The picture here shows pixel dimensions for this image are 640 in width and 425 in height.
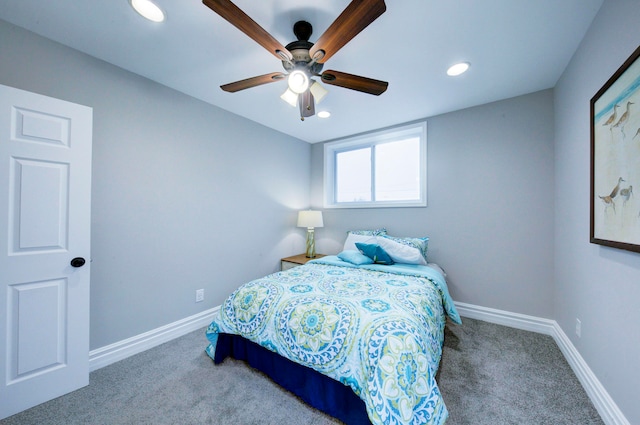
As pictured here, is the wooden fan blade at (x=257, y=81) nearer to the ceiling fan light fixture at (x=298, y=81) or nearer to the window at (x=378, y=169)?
the ceiling fan light fixture at (x=298, y=81)

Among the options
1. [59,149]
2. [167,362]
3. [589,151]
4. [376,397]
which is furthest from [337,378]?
[59,149]

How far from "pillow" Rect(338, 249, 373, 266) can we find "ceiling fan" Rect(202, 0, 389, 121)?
1.59 meters

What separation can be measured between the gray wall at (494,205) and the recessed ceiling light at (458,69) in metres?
0.87

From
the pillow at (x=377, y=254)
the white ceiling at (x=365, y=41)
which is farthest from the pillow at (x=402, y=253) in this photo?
the white ceiling at (x=365, y=41)

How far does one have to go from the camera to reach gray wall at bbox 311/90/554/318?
7.79ft

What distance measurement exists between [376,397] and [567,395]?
149 centimetres

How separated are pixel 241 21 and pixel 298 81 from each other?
1.53ft

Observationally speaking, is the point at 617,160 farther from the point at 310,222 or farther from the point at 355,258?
the point at 310,222

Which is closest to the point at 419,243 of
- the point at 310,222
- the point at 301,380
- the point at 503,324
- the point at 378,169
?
the point at 503,324

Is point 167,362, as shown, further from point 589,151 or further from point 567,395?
point 589,151

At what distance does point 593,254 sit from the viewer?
1.58m

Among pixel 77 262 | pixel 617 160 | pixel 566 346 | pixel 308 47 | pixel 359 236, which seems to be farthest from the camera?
pixel 359 236

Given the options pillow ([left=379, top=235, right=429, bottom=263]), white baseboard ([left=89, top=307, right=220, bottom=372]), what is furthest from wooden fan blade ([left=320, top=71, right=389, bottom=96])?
white baseboard ([left=89, top=307, right=220, bottom=372])

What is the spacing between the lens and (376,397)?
1110mm
